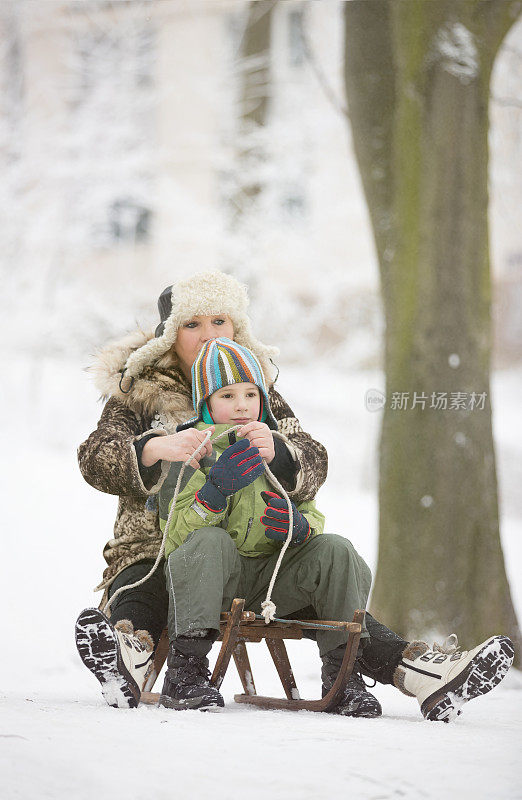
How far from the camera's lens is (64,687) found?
10.4 ft

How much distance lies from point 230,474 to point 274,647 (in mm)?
588

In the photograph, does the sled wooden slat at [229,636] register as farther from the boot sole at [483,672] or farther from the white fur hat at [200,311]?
Result: the white fur hat at [200,311]

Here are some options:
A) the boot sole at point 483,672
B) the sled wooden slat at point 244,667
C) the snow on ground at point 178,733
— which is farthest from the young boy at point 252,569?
the sled wooden slat at point 244,667

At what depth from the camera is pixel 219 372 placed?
220 cm

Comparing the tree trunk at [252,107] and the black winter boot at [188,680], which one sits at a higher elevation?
the tree trunk at [252,107]

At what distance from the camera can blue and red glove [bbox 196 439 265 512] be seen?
202 centimetres

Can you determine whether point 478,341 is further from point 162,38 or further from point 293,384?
point 162,38

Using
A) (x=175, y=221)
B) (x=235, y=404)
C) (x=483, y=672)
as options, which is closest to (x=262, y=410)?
(x=235, y=404)

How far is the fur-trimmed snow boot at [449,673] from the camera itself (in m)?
1.97

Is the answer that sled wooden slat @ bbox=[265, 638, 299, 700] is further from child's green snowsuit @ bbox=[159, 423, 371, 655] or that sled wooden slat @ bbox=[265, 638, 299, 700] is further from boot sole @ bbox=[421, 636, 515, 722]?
boot sole @ bbox=[421, 636, 515, 722]

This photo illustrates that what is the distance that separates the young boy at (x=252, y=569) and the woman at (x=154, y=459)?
0.04 ft

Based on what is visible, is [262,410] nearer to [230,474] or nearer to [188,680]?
[230,474]

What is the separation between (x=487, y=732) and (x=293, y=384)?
8.09 m

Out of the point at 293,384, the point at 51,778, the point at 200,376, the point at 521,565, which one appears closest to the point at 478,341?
the point at 200,376
